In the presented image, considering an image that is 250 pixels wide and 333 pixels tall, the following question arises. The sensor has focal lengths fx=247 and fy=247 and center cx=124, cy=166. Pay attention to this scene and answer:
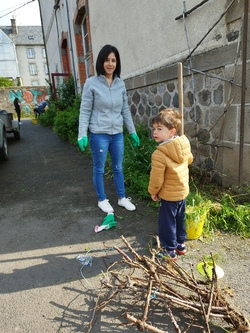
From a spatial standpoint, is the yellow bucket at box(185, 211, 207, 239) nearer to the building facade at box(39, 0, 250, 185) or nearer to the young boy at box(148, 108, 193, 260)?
the young boy at box(148, 108, 193, 260)

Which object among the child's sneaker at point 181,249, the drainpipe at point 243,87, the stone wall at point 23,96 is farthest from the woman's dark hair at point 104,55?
the stone wall at point 23,96

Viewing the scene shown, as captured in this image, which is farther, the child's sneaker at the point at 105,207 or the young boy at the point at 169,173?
the child's sneaker at the point at 105,207

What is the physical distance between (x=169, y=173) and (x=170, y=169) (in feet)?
0.15

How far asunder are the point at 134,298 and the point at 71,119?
22.8ft

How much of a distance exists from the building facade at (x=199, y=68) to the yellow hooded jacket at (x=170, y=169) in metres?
1.08

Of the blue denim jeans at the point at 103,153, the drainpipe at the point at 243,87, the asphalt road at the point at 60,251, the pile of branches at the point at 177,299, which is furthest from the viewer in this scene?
the blue denim jeans at the point at 103,153

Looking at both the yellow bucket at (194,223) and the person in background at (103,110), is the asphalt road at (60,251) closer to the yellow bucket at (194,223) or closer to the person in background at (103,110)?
the yellow bucket at (194,223)

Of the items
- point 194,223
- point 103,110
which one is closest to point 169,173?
point 194,223

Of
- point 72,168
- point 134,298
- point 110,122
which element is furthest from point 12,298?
point 72,168

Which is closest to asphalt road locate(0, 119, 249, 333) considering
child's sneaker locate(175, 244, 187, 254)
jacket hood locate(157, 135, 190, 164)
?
child's sneaker locate(175, 244, 187, 254)

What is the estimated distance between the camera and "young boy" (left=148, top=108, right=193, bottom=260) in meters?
2.04

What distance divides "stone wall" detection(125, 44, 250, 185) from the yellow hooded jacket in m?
Answer: 1.29

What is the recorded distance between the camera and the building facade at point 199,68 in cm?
294

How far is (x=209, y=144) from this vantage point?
3506mm
